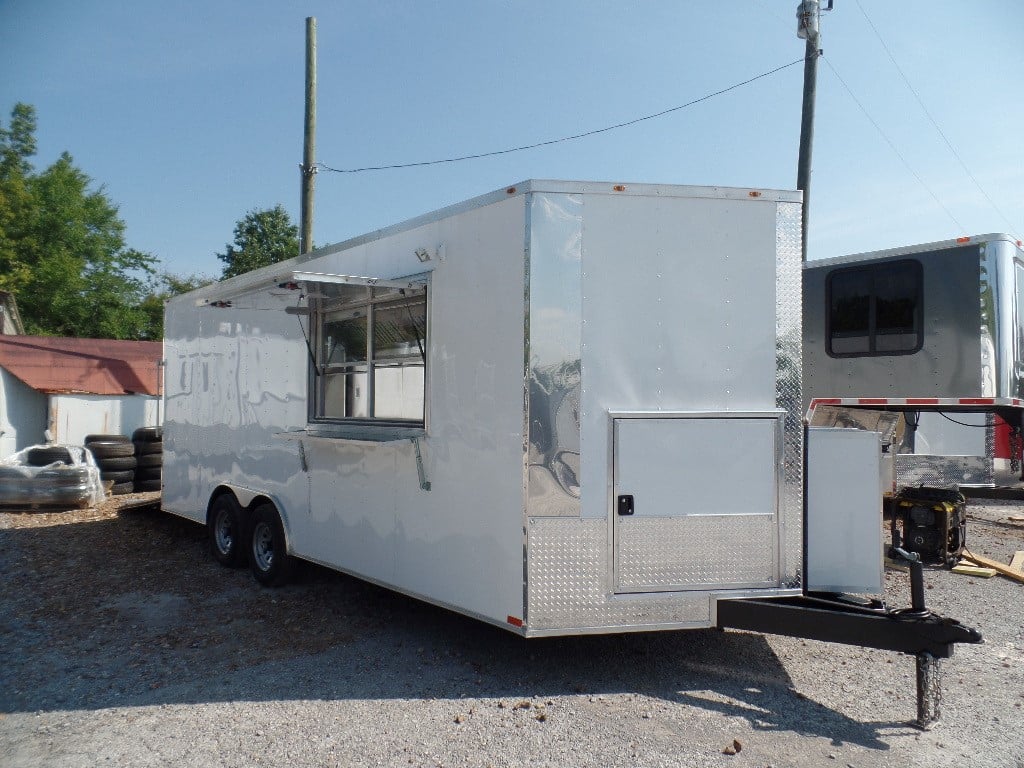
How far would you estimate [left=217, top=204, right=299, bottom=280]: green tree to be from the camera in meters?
29.3

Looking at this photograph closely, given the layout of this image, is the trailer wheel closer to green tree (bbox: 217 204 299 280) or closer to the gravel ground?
the gravel ground

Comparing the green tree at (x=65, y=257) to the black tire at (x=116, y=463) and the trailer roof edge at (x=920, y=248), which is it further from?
the trailer roof edge at (x=920, y=248)

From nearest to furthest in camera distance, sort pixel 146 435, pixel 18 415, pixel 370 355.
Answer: pixel 370 355 < pixel 146 435 < pixel 18 415

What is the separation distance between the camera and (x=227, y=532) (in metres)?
7.23

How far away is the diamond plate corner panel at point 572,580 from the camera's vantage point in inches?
162

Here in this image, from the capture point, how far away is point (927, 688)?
3.82m

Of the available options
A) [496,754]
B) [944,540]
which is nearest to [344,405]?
[496,754]

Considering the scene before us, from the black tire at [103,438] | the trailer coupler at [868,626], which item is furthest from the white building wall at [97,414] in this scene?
the trailer coupler at [868,626]

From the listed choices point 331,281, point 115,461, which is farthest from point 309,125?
point 331,281

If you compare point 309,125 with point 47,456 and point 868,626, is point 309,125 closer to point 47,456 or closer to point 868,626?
point 47,456

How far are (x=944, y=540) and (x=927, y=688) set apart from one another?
12.5ft

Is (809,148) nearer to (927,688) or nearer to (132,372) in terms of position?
(927,688)

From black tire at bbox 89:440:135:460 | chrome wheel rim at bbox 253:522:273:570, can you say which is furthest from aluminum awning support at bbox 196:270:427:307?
black tire at bbox 89:440:135:460

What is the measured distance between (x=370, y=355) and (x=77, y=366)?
407 inches
